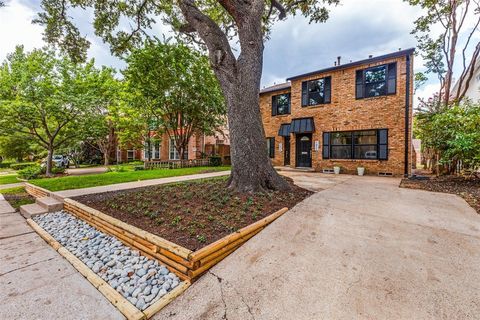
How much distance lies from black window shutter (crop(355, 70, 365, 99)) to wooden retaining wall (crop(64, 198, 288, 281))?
9468 mm

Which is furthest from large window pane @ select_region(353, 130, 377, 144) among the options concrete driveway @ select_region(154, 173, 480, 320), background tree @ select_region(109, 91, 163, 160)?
background tree @ select_region(109, 91, 163, 160)

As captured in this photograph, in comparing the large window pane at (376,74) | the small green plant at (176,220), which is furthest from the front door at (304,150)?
the small green plant at (176,220)

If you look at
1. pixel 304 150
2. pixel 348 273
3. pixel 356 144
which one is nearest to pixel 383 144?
pixel 356 144

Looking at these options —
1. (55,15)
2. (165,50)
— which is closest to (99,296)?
(55,15)

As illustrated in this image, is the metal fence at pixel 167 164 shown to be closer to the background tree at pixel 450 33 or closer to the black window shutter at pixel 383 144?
the black window shutter at pixel 383 144

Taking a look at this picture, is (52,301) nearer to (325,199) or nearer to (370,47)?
(325,199)

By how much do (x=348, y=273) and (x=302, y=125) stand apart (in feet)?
34.2

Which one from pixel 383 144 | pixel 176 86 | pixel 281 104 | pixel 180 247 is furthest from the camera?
pixel 281 104

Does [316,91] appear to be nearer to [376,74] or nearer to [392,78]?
[376,74]

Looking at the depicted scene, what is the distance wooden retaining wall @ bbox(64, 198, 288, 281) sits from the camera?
2.25m

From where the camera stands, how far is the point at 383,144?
31.1 feet

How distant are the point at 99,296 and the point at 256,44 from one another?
5608 millimetres

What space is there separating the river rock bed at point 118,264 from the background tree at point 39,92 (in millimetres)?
8473

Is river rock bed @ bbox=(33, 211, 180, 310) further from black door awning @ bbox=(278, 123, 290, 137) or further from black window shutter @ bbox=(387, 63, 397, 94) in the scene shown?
black window shutter @ bbox=(387, 63, 397, 94)
